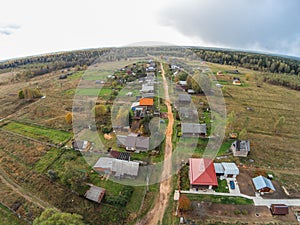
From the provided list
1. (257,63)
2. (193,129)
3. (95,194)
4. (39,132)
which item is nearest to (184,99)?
(193,129)

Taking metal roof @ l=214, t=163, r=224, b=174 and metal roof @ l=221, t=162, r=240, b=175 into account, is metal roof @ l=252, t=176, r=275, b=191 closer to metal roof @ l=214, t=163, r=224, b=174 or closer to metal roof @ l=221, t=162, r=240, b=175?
metal roof @ l=221, t=162, r=240, b=175

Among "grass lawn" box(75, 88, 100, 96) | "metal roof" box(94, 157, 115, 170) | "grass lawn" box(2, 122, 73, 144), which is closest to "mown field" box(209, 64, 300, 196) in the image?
"metal roof" box(94, 157, 115, 170)

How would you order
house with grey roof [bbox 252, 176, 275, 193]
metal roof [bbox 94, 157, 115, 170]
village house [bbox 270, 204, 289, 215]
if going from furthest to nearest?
metal roof [bbox 94, 157, 115, 170] < house with grey roof [bbox 252, 176, 275, 193] < village house [bbox 270, 204, 289, 215]

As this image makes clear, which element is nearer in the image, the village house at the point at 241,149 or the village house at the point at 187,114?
the village house at the point at 241,149

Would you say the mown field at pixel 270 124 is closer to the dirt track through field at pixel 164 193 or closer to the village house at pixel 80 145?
the dirt track through field at pixel 164 193

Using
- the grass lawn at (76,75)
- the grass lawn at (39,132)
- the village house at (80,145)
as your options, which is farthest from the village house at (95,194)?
the grass lawn at (76,75)

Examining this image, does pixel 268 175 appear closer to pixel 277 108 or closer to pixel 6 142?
pixel 277 108
